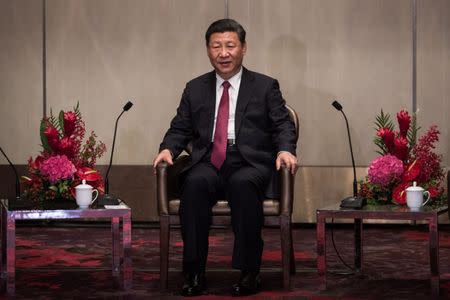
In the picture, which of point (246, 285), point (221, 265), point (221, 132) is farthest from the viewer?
point (221, 265)

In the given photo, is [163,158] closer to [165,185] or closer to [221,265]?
[165,185]

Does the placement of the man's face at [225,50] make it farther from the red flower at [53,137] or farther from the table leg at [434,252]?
the table leg at [434,252]

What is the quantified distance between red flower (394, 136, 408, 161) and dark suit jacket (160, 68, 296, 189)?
543mm

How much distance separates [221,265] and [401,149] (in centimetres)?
130

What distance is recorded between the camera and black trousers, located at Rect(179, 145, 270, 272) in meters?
4.01

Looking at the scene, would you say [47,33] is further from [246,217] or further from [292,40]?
[246,217]

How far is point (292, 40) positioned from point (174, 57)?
1000mm

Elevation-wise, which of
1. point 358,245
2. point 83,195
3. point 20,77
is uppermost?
point 20,77

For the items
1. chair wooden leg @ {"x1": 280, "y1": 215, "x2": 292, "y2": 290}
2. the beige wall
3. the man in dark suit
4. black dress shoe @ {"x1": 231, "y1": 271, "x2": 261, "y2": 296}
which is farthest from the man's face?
the beige wall

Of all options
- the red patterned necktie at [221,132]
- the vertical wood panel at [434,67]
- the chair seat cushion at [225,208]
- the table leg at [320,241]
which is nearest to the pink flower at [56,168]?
the chair seat cushion at [225,208]

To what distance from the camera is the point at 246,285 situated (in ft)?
13.1

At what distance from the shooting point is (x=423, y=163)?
172 inches

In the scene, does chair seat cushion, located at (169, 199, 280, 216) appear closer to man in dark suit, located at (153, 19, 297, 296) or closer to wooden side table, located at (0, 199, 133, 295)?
man in dark suit, located at (153, 19, 297, 296)

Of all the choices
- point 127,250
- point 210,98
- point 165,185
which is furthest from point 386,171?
point 127,250
